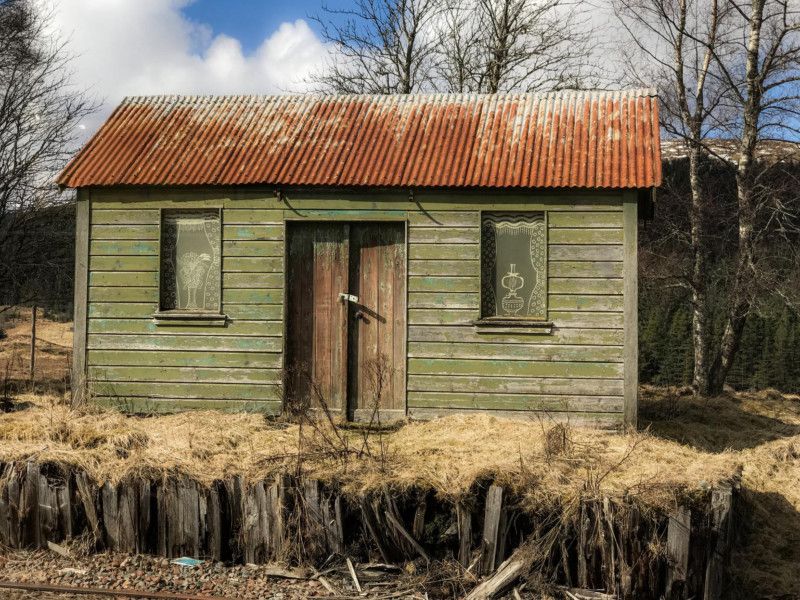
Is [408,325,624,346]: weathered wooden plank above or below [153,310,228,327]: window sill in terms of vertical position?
below

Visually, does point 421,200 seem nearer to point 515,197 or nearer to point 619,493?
point 515,197

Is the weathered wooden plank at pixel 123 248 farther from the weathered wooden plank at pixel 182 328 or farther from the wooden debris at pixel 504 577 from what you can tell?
the wooden debris at pixel 504 577

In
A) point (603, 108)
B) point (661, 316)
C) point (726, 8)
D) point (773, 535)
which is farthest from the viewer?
point (661, 316)

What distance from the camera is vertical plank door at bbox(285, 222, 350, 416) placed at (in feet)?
32.1

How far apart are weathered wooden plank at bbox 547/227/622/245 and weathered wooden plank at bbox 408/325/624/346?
103cm

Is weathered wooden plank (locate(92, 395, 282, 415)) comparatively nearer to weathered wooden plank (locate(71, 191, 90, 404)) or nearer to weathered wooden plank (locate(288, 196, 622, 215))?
weathered wooden plank (locate(71, 191, 90, 404))

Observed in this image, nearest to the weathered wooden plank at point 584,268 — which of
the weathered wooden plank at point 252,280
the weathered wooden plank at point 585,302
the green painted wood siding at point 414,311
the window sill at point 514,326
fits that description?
the green painted wood siding at point 414,311

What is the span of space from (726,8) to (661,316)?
395 inches

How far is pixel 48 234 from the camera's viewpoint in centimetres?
1748

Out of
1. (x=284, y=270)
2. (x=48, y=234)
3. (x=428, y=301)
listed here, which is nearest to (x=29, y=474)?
(x=284, y=270)

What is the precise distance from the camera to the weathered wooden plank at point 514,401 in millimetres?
9273

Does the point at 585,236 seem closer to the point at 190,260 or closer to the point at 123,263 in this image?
the point at 190,260

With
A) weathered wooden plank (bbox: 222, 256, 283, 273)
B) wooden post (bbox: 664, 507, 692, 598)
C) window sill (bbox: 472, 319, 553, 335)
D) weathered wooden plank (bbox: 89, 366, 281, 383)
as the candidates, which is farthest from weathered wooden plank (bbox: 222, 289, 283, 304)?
wooden post (bbox: 664, 507, 692, 598)

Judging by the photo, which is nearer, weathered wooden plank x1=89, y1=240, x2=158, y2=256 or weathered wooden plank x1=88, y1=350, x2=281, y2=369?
weathered wooden plank x1=88, y1=350, x2=281, y2=369
